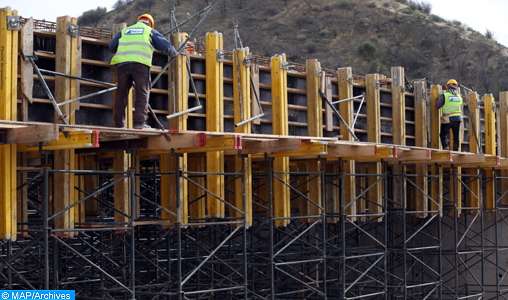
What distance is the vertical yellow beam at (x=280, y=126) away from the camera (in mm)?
16328

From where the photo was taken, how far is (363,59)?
54.5 meters

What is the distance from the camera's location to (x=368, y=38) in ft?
187

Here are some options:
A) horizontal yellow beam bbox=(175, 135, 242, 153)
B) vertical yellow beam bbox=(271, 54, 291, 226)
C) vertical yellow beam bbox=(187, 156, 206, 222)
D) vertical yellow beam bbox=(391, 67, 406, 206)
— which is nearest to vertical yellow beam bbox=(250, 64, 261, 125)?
vertical yellow beam bbox=(271, 54, 291, 226)

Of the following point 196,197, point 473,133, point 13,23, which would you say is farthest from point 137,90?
point 473,133

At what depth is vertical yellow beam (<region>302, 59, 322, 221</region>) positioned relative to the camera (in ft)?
57.4

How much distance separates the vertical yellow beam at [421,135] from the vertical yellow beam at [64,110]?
465 inches

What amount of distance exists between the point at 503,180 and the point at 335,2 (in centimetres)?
4124

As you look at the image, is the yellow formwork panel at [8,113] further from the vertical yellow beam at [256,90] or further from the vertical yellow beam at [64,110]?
the vertical yellow beam at [256,90]

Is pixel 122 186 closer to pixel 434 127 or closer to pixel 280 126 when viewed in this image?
pixel 280 126

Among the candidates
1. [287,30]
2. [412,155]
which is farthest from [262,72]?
[287,30]

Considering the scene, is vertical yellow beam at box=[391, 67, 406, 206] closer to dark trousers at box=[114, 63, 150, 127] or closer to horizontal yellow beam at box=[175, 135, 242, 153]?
horizontal yellow beam at box=[175, 135, 242, 153]

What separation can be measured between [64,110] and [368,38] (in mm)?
46946

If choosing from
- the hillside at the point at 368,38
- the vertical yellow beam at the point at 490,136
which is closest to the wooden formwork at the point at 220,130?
the vertical yellow beam at the point at 490,136

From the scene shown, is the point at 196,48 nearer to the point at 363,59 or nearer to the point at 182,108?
the point at 182,108
